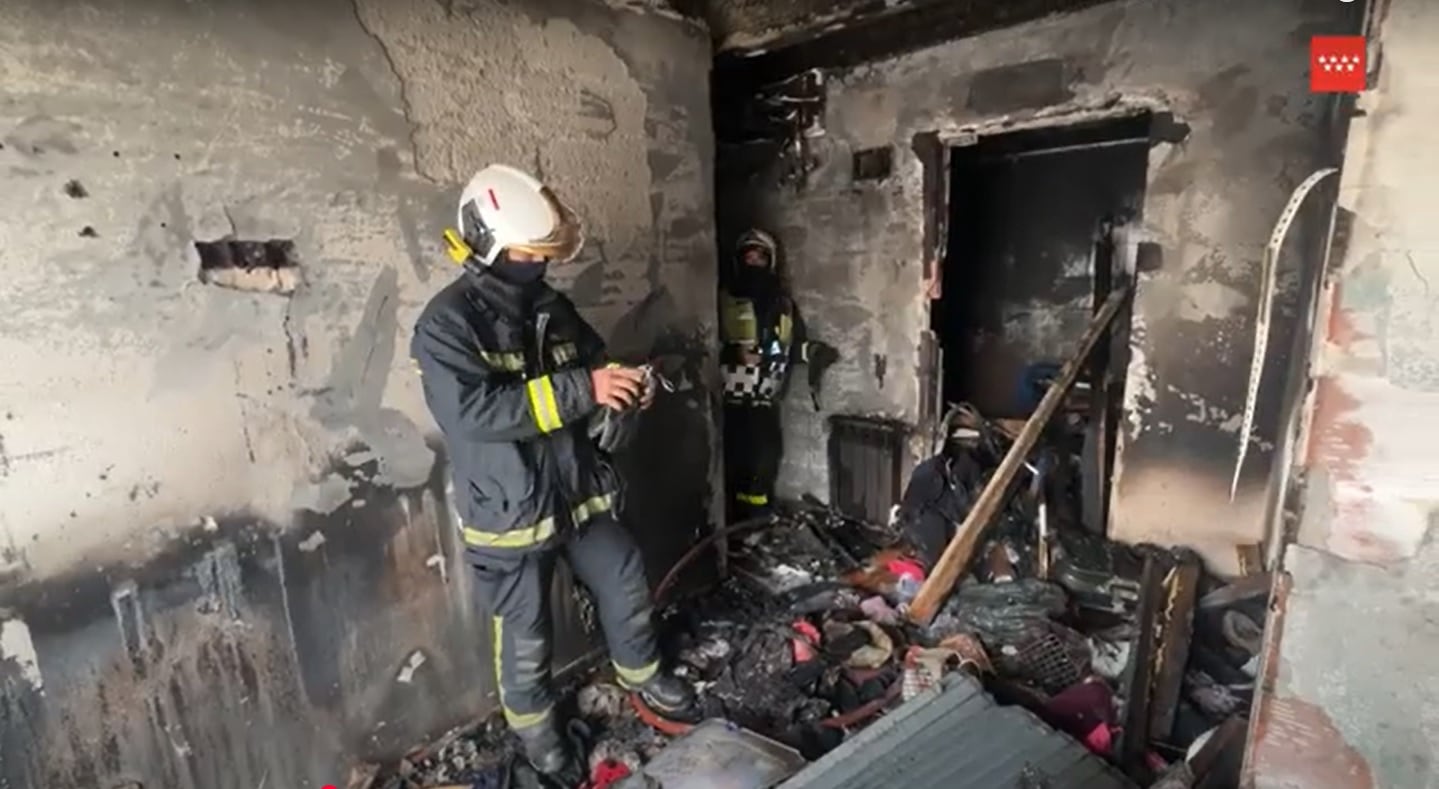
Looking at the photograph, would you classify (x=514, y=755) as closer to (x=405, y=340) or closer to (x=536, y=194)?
(x=405, y=340)

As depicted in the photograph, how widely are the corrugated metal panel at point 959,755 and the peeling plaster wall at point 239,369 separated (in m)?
1.41

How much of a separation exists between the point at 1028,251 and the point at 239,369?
4522mm

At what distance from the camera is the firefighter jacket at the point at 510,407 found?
6.46 feet

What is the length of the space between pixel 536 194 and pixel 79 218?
1031 millimetres

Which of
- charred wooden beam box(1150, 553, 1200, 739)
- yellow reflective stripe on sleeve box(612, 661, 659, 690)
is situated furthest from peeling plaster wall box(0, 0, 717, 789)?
charred wooden beam box(1150, 553, 1200, 739)

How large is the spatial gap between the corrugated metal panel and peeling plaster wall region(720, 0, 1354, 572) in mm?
1681

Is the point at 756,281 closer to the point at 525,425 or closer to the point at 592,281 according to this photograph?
the point at 592,281

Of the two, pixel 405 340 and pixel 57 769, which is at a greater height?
pixel 405 340

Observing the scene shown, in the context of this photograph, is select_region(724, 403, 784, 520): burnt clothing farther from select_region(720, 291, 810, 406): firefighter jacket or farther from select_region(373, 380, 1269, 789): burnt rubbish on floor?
select_region(373, 380, 1269, 789): burnt rubbish on floor

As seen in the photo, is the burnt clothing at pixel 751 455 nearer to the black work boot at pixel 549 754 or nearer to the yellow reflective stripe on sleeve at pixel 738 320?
the yellow reflective stripe on sleeve at pixel 738 320

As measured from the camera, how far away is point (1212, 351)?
118 inches

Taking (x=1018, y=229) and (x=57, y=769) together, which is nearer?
(x=57, y=769)

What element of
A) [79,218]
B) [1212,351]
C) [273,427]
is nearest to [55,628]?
[273,427]

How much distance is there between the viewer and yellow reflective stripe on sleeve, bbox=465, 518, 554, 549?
6.98 ft
